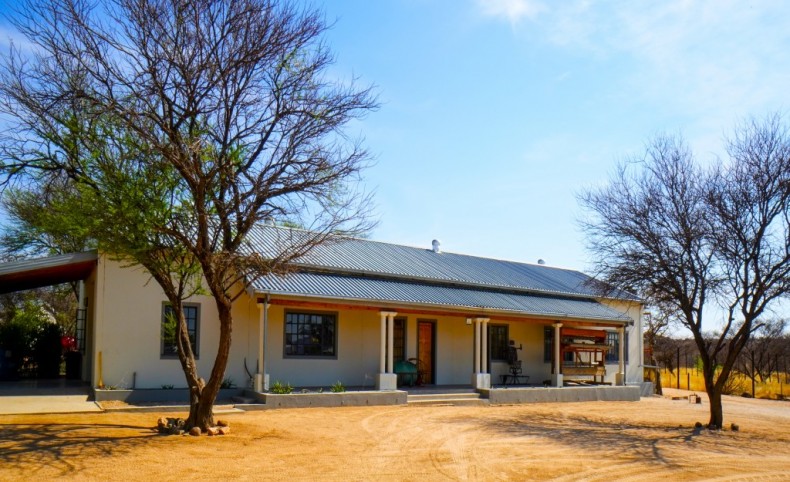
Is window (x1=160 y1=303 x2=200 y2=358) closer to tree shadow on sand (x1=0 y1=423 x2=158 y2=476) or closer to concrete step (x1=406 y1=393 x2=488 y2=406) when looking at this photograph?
tree shadow on sand (x1=0 y1=423 x2=158 y2=476)

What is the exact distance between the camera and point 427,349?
2214 cm

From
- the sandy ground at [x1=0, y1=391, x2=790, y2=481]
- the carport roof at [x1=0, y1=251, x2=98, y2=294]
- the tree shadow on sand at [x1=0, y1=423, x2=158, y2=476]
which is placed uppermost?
the carport roof at [x1=0, y1=251, x2=98, y2=294]

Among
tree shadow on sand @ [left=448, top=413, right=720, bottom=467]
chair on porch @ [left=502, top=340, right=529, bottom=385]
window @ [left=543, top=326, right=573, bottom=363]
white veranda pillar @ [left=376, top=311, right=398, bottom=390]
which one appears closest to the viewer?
tree shadow on sand @ [left=448, top=413, right=720, bottom=467]

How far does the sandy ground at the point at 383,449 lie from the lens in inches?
378

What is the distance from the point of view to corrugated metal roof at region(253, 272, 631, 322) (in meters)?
17.9

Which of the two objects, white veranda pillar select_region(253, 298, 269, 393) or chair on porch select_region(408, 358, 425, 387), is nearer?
white veranda pillar select_region(253, 298, 269, 393)

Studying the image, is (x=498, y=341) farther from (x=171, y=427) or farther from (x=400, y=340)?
(x=171, y=427)

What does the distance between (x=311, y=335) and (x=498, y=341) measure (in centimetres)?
732

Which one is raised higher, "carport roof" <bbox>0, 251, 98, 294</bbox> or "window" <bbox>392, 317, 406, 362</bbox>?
"carport roof" <bbox>0, 251, 98, 294</bbox>

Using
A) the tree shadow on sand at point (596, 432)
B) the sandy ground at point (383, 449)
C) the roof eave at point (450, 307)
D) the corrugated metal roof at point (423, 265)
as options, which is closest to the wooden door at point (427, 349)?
the corrugated metal roof at point (423, 265)

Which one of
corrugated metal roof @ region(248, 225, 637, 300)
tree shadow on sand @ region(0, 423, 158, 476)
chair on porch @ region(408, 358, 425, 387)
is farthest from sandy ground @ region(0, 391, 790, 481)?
corrugated metal roof @ region(248, 225, 637, 300)

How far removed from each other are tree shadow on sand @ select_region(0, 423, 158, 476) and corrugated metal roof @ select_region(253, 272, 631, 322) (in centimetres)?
517

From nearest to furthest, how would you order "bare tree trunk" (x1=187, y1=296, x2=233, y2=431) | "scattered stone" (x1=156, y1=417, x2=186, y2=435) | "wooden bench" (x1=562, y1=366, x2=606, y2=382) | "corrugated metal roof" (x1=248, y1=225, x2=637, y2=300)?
"scattered stone" (x1=156, y1=417, x2=186, y2=435) → "bare tree trunk" (x1=187, y1=296, x2=233, y2=431) → "corrugated metal roof" (x1=248, y1=225, x2=637, y2=300) → "wooden bench" (x1=562, y1=366, x2=606, y2=382)

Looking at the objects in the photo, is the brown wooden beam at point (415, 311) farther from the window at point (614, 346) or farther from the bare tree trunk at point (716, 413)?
the bare tree trunk at point (716, 413)
